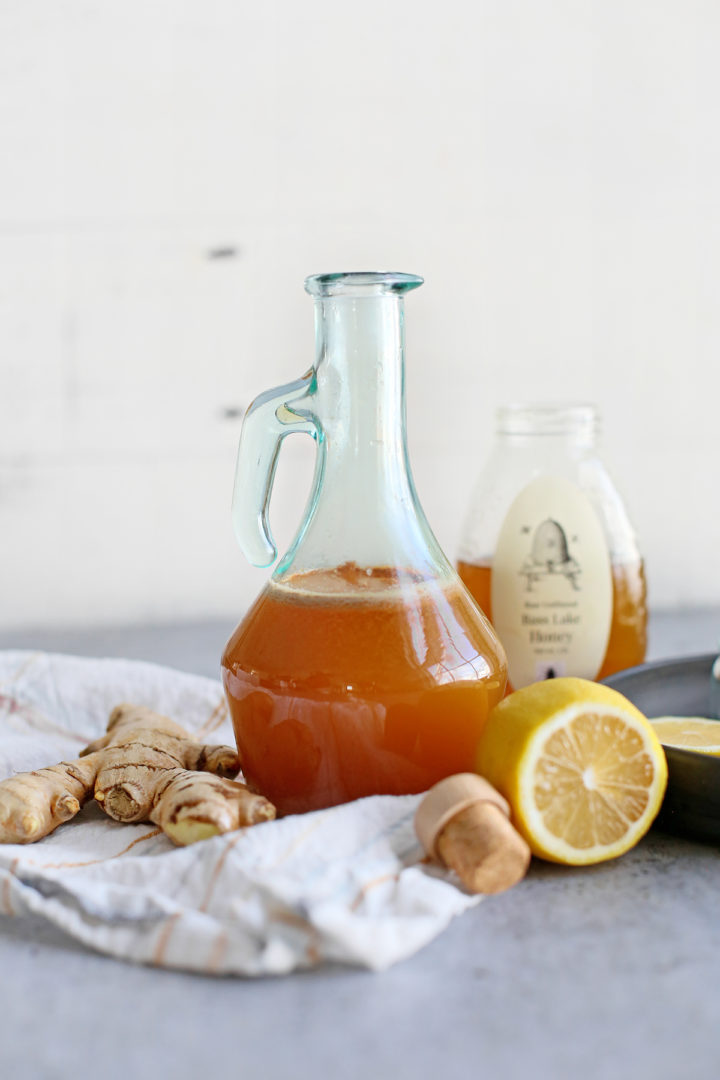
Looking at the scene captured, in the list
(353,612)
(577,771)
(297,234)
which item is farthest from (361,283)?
(297,234)

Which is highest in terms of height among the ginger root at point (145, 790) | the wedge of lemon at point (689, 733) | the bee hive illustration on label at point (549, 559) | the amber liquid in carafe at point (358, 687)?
the bee hive illustration on label at point (549, 559)

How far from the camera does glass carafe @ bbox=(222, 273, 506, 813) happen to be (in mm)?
659

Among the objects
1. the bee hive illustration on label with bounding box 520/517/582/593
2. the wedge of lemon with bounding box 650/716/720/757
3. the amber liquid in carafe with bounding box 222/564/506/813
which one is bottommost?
the wedge of lemon with bounding box 650/716/720/757

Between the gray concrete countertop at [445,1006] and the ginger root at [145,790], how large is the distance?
9 cm

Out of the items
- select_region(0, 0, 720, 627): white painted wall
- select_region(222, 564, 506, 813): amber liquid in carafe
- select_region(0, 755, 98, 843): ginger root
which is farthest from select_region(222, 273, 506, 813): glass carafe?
select_region(0, 0, 720, 627): white painted wall

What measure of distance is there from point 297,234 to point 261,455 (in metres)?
0.71

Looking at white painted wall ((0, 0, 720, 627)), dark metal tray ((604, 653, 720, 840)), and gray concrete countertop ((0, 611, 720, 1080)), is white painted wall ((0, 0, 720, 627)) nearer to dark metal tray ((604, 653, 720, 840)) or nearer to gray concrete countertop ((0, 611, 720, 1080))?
dark metal tray ((604, 653, 720, 840))

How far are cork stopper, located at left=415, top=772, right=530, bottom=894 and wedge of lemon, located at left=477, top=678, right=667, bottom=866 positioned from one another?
0.02m

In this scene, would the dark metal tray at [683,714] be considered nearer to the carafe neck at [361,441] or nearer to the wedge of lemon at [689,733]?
the wedge of lemon at [689,733]

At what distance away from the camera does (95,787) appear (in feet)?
2.38

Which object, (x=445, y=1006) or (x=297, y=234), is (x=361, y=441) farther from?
(x=297, y=234)

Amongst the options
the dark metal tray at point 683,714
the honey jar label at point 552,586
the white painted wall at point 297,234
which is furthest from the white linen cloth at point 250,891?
the white painted wall at point 297,234

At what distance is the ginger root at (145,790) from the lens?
2.12 feet

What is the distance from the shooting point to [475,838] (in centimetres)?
59
